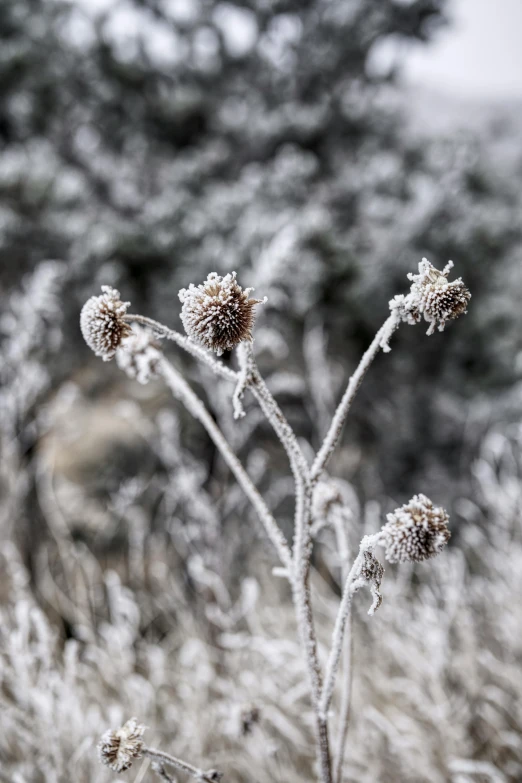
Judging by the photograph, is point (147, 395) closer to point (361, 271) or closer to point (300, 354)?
point (300, 354)

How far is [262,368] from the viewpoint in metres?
1.81

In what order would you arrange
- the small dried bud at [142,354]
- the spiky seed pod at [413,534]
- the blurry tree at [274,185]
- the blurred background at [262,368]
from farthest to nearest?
the blurry tree at [274,185], the blurred background at [262,368], the small dried bud at [142,354], the spiky seed pod at [413,534]

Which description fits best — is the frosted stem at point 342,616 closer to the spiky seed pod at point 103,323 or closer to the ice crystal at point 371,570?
the ice crystal at point 371,570

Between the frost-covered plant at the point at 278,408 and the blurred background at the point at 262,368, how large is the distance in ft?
1.49

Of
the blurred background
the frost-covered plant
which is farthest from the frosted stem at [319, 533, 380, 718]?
the blurred background

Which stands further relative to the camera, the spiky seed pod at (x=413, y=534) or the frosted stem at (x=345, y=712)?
the frosted stem at (x=345, y=712)

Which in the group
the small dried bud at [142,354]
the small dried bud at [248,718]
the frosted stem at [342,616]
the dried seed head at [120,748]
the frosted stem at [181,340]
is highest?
the small dried bud at [142,354]

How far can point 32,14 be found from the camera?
6.86 ft

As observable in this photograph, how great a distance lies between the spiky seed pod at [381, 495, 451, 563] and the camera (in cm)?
26

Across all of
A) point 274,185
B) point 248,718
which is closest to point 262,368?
point 274,185

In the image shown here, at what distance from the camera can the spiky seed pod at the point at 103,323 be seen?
0.96ft

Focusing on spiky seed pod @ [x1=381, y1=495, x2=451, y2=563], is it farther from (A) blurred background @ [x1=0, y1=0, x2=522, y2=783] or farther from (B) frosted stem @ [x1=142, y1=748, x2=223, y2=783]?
(A) blurred background @ [x1=0, y1=0, x2=522, y2=783]

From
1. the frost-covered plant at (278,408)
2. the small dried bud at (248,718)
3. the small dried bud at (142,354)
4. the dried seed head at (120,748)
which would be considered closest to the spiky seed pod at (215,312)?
the frost-covered plant at (278,408)

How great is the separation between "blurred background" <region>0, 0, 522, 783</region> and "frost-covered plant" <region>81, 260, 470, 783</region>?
1.49ft
